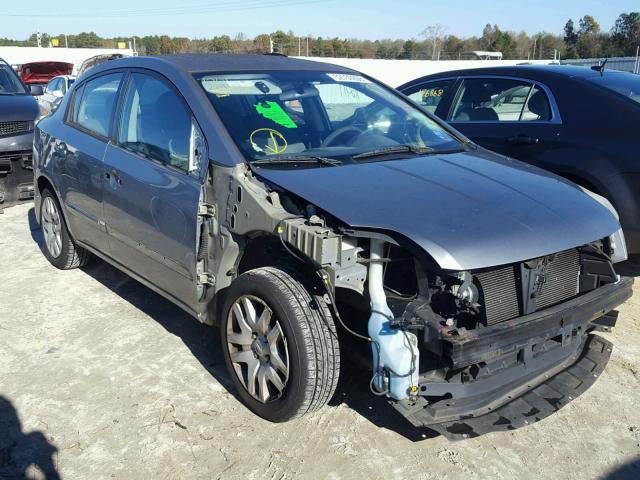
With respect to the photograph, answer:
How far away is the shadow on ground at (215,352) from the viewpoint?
3.09 m

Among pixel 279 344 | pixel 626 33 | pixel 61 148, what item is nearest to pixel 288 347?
pixel 279 344

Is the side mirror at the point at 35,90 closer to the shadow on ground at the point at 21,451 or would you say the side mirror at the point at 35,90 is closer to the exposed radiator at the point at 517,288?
the shadow on ground at the point at 21,451

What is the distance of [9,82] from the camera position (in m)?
8.83

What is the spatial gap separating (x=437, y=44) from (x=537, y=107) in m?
66.6

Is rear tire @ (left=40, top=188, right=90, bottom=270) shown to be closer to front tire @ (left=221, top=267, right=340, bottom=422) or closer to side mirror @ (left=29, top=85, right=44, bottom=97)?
front tire @ (left=221, top=267, right=340, bottom=422)

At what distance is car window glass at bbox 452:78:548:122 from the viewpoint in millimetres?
5410

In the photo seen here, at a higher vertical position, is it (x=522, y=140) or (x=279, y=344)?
(x=522, y=140)

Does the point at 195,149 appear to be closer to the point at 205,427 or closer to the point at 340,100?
the point at 340,100

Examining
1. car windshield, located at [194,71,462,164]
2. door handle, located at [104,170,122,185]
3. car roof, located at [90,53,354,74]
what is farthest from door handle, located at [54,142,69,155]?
car windshield, located at [194,71,462,164]

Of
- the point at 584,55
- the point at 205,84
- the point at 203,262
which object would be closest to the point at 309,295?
the point at 203,262

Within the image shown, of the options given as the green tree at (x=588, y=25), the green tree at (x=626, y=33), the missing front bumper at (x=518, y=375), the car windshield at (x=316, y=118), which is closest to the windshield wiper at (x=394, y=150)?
the car windshield at (x=316, y=118)

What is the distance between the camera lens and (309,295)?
291 cm

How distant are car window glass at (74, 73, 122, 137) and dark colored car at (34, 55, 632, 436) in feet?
0.19

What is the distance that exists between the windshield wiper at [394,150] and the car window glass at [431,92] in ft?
7.79
